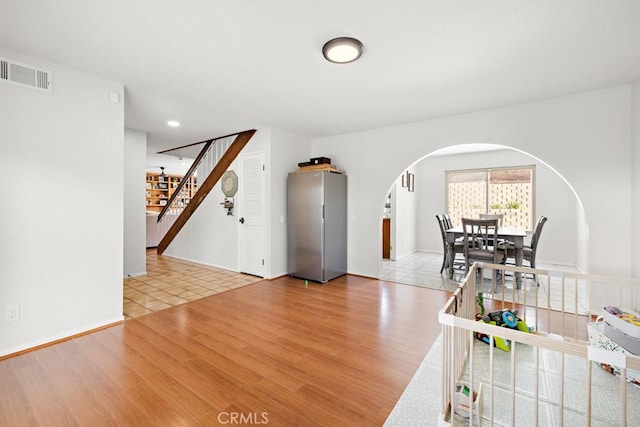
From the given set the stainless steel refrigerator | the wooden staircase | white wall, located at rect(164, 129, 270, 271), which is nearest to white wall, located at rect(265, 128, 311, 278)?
the stainless steel refrigerator

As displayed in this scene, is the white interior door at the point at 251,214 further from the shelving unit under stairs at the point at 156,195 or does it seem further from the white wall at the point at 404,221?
the shelving unit under stairs at the point at 156,195

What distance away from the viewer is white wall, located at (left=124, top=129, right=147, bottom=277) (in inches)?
180

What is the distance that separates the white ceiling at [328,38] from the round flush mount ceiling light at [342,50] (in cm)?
5

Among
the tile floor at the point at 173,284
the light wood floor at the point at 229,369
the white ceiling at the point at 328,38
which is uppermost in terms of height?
the white ceiling at the point at 328,38

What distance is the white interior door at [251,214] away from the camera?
15.0ft

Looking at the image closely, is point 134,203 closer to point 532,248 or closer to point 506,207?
point 532,248

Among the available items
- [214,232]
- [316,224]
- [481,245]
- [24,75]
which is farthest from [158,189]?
[481,245]

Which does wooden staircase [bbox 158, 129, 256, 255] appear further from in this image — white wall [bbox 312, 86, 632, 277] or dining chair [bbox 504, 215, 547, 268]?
dining chair [bbox 504, 215, 547, 268]

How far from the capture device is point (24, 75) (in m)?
2.29

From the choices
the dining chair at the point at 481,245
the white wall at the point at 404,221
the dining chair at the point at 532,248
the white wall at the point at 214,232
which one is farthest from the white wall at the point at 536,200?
the white wall at the point at 214,232

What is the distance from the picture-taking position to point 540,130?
3.28 meters

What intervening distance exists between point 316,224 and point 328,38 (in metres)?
2.64

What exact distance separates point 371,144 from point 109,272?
3863mm

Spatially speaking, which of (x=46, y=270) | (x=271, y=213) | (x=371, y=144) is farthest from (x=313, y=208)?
(x=46, y=270)
